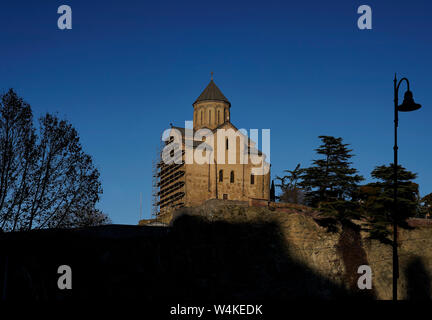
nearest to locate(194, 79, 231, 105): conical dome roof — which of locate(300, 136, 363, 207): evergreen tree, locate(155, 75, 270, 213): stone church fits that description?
locate(155, 75, 270, 213): stone church

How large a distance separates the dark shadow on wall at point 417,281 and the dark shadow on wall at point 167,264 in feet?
14.6

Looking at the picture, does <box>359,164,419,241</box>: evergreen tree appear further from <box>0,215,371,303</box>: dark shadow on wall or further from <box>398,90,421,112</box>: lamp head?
<box>398,90,421,112</box>: lamp head

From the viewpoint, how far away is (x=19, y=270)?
20.0 m

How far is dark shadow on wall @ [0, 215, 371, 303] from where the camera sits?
2125 centimetres

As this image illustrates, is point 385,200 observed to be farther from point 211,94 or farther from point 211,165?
point 211,94

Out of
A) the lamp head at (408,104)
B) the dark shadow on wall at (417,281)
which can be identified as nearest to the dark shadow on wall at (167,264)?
the dark shadow on wall at (417,281)

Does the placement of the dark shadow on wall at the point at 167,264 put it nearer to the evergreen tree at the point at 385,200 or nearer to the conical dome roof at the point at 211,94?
the evergreen tree at the point at 385,200

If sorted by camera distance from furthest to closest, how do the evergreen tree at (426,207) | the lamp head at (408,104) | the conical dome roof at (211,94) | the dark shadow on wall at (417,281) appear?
the conical dome roof at (211,94), the evergreen tree at (426,207), the dark shadow on wall at (417,281), the lamp head at (408,104)

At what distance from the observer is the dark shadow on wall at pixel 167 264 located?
69.7 feet

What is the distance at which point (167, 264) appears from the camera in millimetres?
31172

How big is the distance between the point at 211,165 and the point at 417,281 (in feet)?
73.5

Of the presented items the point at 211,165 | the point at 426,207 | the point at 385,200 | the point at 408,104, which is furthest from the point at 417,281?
the point at 408,104

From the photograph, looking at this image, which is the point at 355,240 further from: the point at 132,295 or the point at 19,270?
the point at 19,270
